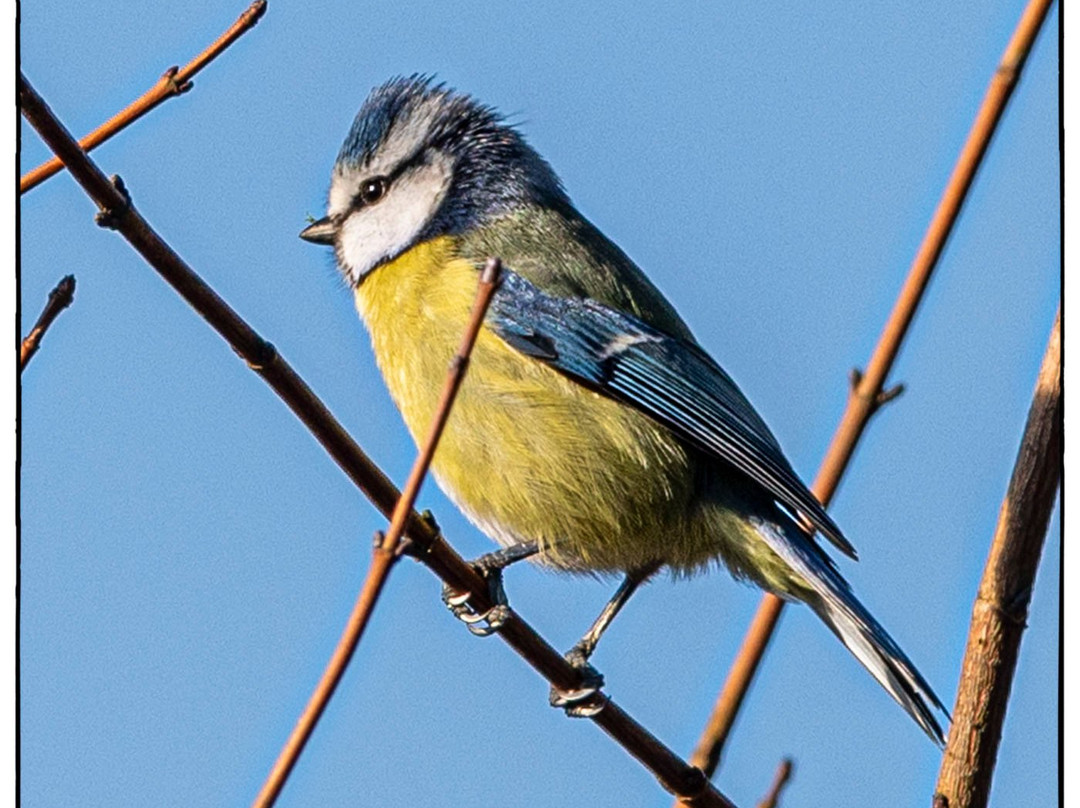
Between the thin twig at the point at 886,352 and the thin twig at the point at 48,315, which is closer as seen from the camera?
the thin twig at the point at 48,315

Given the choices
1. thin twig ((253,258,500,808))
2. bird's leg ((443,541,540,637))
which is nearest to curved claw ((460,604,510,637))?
bird's leg ((443,541,540,637))

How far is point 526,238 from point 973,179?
1.47 m

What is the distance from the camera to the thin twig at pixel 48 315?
1.62 meters

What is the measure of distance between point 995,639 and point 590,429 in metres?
1.40

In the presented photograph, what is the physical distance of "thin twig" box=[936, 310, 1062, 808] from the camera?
203cm

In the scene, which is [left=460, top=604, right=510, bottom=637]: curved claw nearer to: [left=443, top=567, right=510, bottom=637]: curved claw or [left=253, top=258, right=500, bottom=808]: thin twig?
[left=443, top=567, right=510, bottom=637]: curved claw

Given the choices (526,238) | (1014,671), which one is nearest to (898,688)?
(1014,671)

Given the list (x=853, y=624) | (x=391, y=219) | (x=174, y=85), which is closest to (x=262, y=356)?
(x=174, y=85)

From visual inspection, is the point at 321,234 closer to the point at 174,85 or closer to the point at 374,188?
the point at 374,188

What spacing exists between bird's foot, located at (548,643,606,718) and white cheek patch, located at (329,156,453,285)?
1294mm

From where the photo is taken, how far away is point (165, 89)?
6.48ft

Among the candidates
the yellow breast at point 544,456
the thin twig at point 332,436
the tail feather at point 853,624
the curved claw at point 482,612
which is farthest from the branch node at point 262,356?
the tail feather at point 853,624

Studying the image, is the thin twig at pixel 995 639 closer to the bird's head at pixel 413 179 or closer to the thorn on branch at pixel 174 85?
the thorn on branch at pixel 174 85

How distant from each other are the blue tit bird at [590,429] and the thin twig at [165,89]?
134 centimetres
